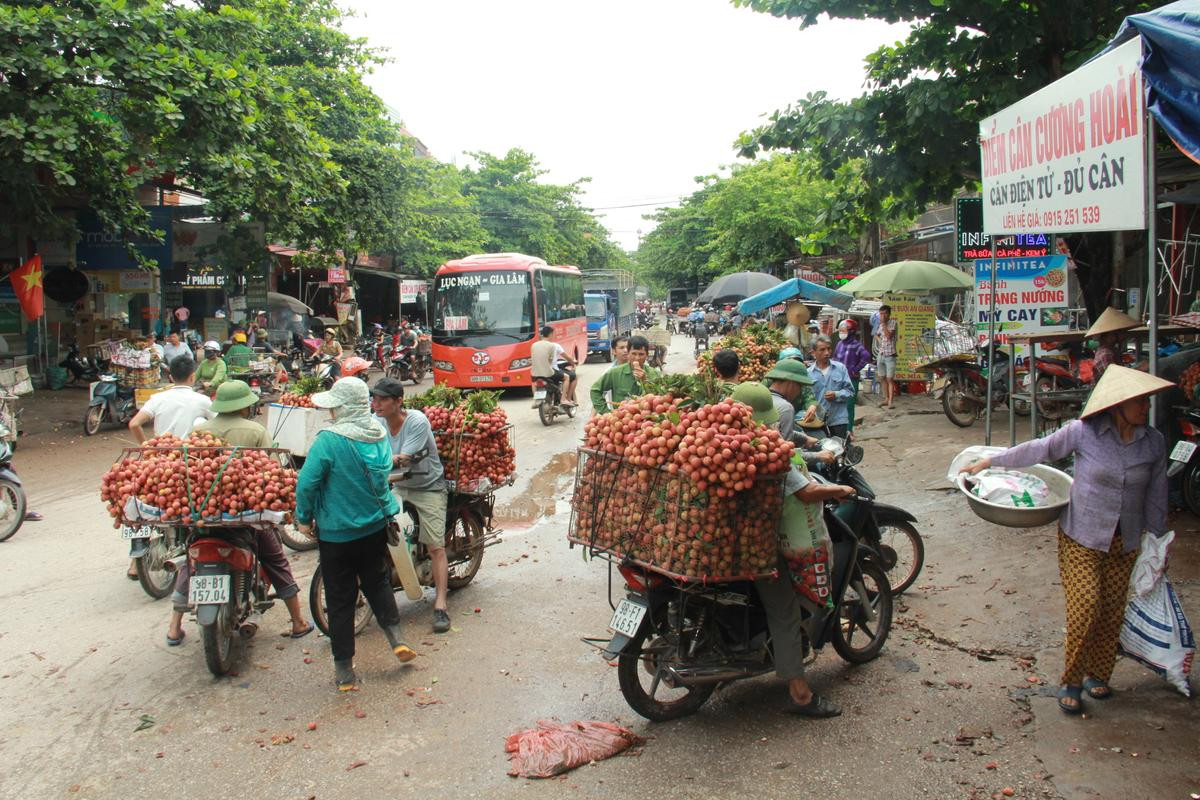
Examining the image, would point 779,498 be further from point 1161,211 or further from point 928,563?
point 1161,211

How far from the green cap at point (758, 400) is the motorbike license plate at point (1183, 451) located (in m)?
3.77

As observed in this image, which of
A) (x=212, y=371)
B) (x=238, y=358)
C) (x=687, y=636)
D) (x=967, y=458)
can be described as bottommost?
(x=687, y=636)

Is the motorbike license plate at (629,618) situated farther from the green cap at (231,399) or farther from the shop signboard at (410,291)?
the shop signboard at (410,291)

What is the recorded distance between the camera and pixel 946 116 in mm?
9094

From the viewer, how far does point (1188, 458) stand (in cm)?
661

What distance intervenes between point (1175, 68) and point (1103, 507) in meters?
1.92

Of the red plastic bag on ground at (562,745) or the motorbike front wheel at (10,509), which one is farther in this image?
the motorbike front wheel at (10,509)

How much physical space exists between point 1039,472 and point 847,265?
30.5 metres

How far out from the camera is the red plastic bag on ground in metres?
4.02

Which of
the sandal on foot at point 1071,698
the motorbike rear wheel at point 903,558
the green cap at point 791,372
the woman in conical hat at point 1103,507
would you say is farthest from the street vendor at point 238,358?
the sandal on foot at point 1071,698

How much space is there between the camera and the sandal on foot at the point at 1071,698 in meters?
4.27

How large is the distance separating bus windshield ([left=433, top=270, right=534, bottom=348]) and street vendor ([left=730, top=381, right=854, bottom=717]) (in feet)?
52.8

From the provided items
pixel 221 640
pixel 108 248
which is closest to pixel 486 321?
pixel 108 248

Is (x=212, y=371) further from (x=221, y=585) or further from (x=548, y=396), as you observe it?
(x=221, y=585)
